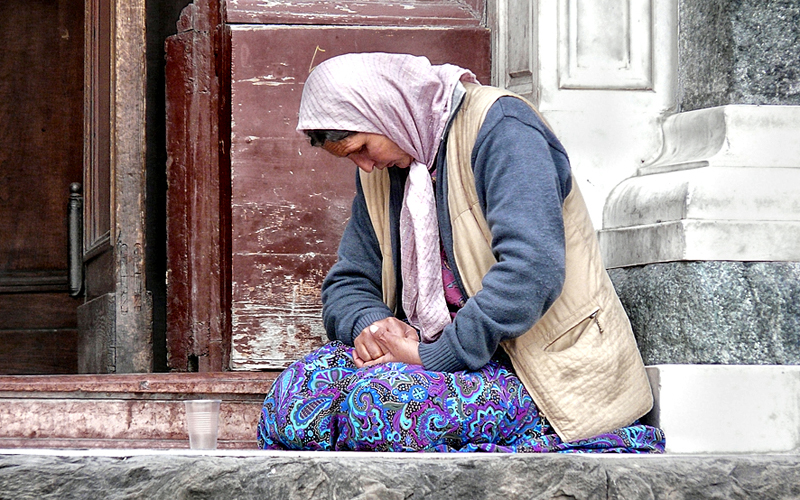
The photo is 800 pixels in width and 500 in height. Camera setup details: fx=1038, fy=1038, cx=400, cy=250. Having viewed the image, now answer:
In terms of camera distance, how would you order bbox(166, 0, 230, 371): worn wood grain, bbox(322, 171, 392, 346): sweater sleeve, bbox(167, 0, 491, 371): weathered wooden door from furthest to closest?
bbox(166, 0, 230, 371): worn wood grain
bbox(167, 0, 491, 371): weathered wooden door
bbox(322, 171, 392, 346): sweater sleeve

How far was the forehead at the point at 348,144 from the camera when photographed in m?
2.25

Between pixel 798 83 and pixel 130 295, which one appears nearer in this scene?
pixel 798 83

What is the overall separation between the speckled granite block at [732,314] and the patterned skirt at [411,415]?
240mm

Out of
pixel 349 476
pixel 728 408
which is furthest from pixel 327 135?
pixel 728 408

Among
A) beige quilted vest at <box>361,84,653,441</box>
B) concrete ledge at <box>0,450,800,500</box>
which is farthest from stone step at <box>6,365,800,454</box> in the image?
concrete ledge at <box>0,450,800,500</box>

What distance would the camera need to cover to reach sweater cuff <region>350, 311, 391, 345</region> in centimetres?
235

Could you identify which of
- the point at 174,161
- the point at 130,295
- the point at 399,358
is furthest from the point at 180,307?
the point at 399,358

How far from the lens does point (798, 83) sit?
99.4 inches

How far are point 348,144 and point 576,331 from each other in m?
0.63

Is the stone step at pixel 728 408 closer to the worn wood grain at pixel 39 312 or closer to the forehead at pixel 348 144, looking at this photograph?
the forehead at pixel 348 144

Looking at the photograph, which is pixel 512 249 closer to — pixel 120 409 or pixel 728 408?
pixel 728 408

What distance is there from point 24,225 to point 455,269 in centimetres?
382

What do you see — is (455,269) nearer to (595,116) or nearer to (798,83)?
(595,116)

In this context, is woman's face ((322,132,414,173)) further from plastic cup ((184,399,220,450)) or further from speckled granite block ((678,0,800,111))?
speckled granite block ((678,0,800,111))
